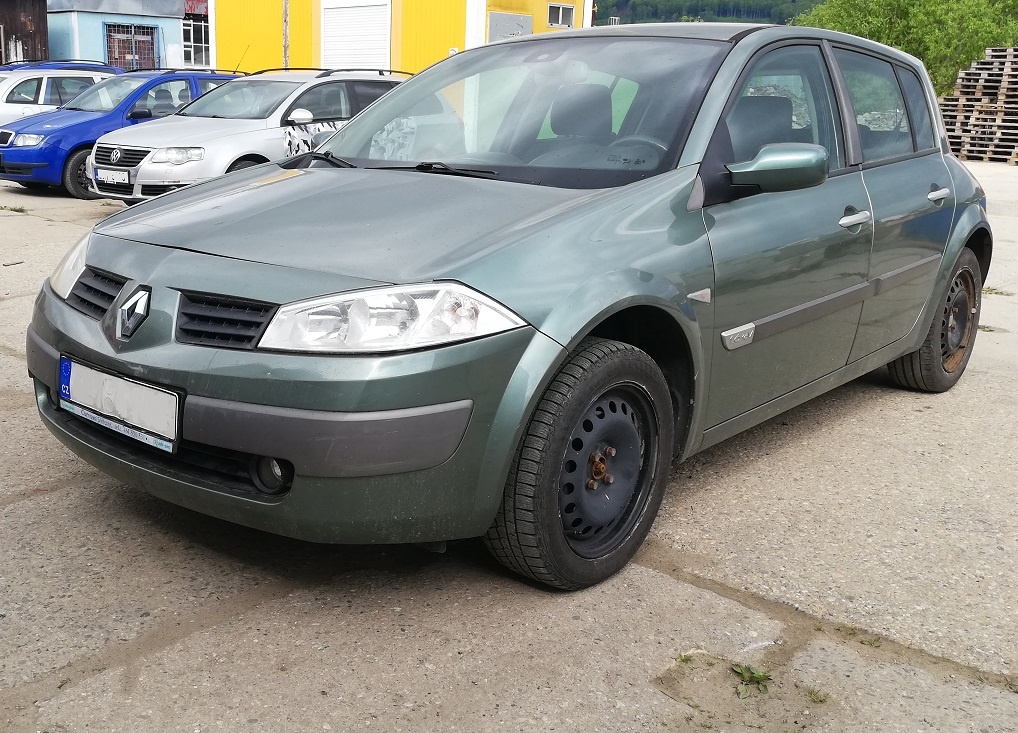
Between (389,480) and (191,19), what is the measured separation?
139 feet

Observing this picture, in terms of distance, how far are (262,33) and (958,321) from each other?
26.0 m

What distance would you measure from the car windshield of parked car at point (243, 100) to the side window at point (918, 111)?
6.93m

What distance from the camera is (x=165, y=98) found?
12992 millimetres

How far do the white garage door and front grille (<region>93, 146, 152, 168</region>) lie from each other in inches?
580

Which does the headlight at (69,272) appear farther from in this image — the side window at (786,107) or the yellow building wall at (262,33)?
the yellow building wall at (262,33)

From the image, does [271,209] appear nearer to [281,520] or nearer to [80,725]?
[281,520]

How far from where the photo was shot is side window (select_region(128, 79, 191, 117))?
12.5 m

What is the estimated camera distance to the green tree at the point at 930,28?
1150 inches

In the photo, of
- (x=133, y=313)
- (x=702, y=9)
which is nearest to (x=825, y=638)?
(x=133, y=313)

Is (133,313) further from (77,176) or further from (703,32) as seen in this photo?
(77,176)

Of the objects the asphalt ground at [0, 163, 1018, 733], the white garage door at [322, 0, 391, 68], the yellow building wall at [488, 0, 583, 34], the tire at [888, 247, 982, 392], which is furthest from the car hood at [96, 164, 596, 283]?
the white garage door at [322, 0, 391, 68]

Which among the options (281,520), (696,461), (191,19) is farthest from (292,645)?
(191,19)

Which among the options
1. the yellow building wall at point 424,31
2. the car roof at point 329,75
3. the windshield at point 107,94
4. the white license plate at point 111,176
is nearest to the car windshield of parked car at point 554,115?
the white license plate at point 111,176

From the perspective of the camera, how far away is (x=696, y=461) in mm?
4004
